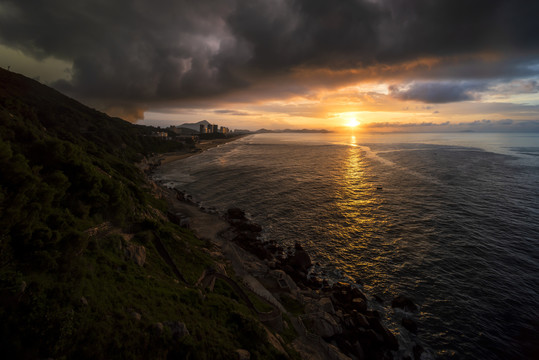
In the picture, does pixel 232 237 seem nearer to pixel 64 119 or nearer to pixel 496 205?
pixel 496 205

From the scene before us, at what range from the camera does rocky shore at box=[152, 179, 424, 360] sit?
2123 cm

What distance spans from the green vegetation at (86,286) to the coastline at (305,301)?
514 centimetres

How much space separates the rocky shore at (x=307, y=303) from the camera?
2123cm

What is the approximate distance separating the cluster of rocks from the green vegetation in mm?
9164

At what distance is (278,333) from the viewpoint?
19.8 metres

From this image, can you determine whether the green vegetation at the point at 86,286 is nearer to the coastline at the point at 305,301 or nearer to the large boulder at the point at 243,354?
the large boulder at the point at 243,354

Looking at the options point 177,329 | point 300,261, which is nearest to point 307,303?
point 300,261

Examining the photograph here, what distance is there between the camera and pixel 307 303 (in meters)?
26.2

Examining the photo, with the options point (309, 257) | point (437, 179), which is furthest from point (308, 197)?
point (437, 179)

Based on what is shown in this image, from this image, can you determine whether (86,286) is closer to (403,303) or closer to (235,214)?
(403,303)

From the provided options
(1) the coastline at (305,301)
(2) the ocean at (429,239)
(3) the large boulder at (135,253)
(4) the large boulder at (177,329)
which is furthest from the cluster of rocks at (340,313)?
(3) the large boulder at (135,253)

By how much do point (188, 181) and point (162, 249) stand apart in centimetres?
6030

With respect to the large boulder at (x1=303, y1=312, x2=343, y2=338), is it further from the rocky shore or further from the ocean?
the ocean

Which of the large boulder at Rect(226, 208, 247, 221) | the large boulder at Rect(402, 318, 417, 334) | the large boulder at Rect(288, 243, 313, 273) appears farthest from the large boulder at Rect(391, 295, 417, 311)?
the large boulder at Rect(226, 208, 247, 221)
